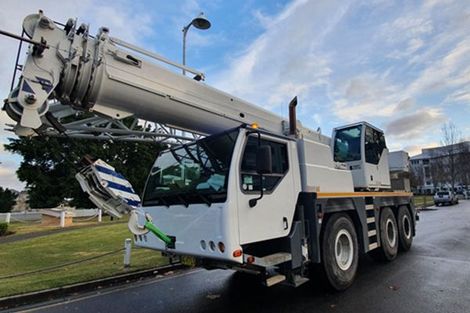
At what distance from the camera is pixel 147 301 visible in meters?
5.38

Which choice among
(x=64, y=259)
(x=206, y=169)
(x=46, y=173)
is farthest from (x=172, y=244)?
(x=46, y=173)

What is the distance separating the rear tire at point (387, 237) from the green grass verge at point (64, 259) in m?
5.01

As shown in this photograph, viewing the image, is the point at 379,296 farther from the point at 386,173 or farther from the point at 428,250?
the point at 428,250

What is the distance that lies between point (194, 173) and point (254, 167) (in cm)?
90

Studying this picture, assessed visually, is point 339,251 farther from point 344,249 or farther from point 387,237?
point 387,237

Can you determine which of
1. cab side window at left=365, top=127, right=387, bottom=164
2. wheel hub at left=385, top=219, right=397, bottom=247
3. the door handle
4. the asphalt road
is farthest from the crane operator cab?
the door handle

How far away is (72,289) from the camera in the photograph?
5992 millimetres

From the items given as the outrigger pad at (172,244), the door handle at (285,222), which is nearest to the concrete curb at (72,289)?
the outrigger pad at (172,244)

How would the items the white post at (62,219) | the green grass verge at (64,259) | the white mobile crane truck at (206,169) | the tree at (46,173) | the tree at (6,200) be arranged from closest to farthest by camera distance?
1. the white mobile crane truck at (206,169)
2. the green grass verge at (64,259)
3. the white post at (62,219)
4. the tree at (46,173)
5. the tree at (6,200)

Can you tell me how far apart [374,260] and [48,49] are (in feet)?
25.6

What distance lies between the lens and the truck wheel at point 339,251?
17.4 ft

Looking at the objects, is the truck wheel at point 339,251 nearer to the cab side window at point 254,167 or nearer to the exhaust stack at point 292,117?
the cab side window at point 254,167

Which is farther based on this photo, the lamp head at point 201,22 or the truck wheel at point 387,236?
the lamp head at point 201,22

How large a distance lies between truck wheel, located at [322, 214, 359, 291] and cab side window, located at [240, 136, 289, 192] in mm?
1383
